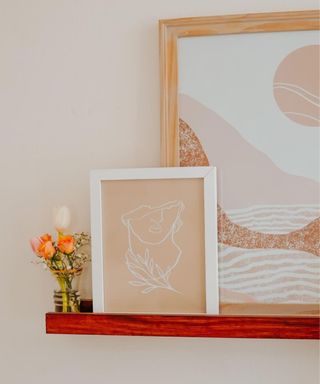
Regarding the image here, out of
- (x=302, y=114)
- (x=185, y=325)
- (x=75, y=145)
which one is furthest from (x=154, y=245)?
(x=302, y=114)

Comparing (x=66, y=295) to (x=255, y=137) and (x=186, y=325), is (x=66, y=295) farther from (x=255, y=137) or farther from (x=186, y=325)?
(x=255, y=137)

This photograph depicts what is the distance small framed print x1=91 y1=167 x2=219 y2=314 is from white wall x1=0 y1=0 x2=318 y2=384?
0.08 m

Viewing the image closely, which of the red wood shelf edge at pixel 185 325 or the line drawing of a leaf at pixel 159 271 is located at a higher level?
the line drawing of a leaf at pixel 159 271

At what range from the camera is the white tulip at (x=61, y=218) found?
144 cm

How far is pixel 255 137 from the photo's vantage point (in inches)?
56.6

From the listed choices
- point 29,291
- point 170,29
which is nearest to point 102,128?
point 170,29

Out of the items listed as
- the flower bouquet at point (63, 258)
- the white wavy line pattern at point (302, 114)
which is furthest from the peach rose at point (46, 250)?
the white wavy line pattern at point (302, 114)

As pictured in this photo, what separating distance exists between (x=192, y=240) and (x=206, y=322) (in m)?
0.18

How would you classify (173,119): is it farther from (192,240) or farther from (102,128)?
(192,240)

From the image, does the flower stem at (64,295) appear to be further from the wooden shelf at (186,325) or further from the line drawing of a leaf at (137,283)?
the line drawing of a leaf at (137,283)

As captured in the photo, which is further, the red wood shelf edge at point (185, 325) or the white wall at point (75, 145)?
the white wall at point (75, 145)

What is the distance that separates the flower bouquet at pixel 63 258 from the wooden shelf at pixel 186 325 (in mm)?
41

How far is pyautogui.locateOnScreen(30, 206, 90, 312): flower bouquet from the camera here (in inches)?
55.6

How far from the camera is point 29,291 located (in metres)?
1.54
